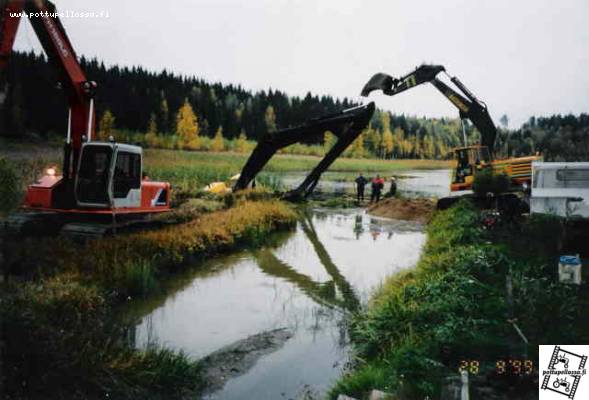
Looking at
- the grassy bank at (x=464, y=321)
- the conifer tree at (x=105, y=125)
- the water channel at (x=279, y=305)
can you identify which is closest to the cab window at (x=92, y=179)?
the water channel at (x=279, y=305)

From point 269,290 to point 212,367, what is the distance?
105 inches

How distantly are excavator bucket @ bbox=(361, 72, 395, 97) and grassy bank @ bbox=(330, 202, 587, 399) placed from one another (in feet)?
29.8

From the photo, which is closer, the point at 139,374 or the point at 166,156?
the point at 139,374

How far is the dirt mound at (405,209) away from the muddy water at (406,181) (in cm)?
691

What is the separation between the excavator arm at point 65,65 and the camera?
6953mm

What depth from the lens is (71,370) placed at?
138 inches

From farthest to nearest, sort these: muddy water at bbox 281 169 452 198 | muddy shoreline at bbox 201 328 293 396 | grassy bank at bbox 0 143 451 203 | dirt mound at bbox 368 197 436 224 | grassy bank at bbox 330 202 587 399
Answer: muddy water at bbox 281 169 452 198 < dirt mound at bbox 368 197 436 224 < grassy bank at bbox 0 143 451 203 < muddy shoreline at bbox 201 328 293 396 < grassy bank at bbox 330 202 587 399

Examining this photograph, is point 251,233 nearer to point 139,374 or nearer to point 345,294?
point 345,294

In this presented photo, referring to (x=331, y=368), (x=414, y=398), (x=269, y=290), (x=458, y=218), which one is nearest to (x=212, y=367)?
(x=331, y=368)

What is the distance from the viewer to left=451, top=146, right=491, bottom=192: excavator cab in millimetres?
13891

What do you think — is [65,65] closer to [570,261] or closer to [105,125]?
[570,261]

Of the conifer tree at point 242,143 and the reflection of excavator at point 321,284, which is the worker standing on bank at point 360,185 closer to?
the conifer tree at point 242,143

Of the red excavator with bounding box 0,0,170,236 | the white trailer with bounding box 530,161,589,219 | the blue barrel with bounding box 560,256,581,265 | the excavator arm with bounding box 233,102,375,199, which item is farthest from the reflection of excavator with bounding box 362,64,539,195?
the red excavator with bounding box 0,0,170,236

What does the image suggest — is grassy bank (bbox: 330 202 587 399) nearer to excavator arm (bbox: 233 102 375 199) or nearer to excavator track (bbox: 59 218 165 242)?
excavator track (bbox: 59 218 165 242)
